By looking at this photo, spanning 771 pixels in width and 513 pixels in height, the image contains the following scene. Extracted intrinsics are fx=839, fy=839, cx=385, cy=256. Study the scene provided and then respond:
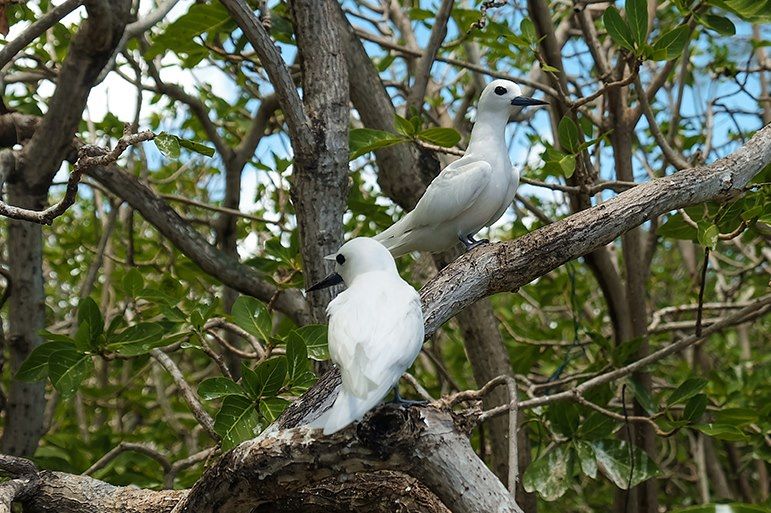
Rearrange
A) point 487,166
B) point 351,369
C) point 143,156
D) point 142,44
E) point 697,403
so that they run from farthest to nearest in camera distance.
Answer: point 143,156 → point 142,44 → point 697,403 → point 487,166 → point 351,369

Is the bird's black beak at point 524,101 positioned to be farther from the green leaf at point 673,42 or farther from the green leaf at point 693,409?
the green leaf at point 693,409

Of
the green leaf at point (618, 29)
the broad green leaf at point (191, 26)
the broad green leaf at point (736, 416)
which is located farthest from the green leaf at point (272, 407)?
the broad green leaf at point (736, 416)

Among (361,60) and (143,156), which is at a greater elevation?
(143,156)

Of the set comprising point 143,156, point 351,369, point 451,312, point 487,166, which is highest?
point 143,156

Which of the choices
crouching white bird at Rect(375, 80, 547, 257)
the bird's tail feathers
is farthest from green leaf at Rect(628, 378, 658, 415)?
the bird's tail feathers

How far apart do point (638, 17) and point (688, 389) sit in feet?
4.51

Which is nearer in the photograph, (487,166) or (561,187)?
(487,166)

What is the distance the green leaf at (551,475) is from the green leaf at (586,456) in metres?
0.05

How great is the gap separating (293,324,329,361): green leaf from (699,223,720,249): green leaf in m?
1.19

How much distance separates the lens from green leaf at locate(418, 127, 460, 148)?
2939 mm

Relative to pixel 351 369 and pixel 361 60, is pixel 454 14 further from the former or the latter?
pixel 351 369

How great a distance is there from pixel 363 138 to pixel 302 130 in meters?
0.21

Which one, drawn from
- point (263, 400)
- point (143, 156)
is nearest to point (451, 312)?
point (263, 400)

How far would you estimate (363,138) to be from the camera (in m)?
2.83
